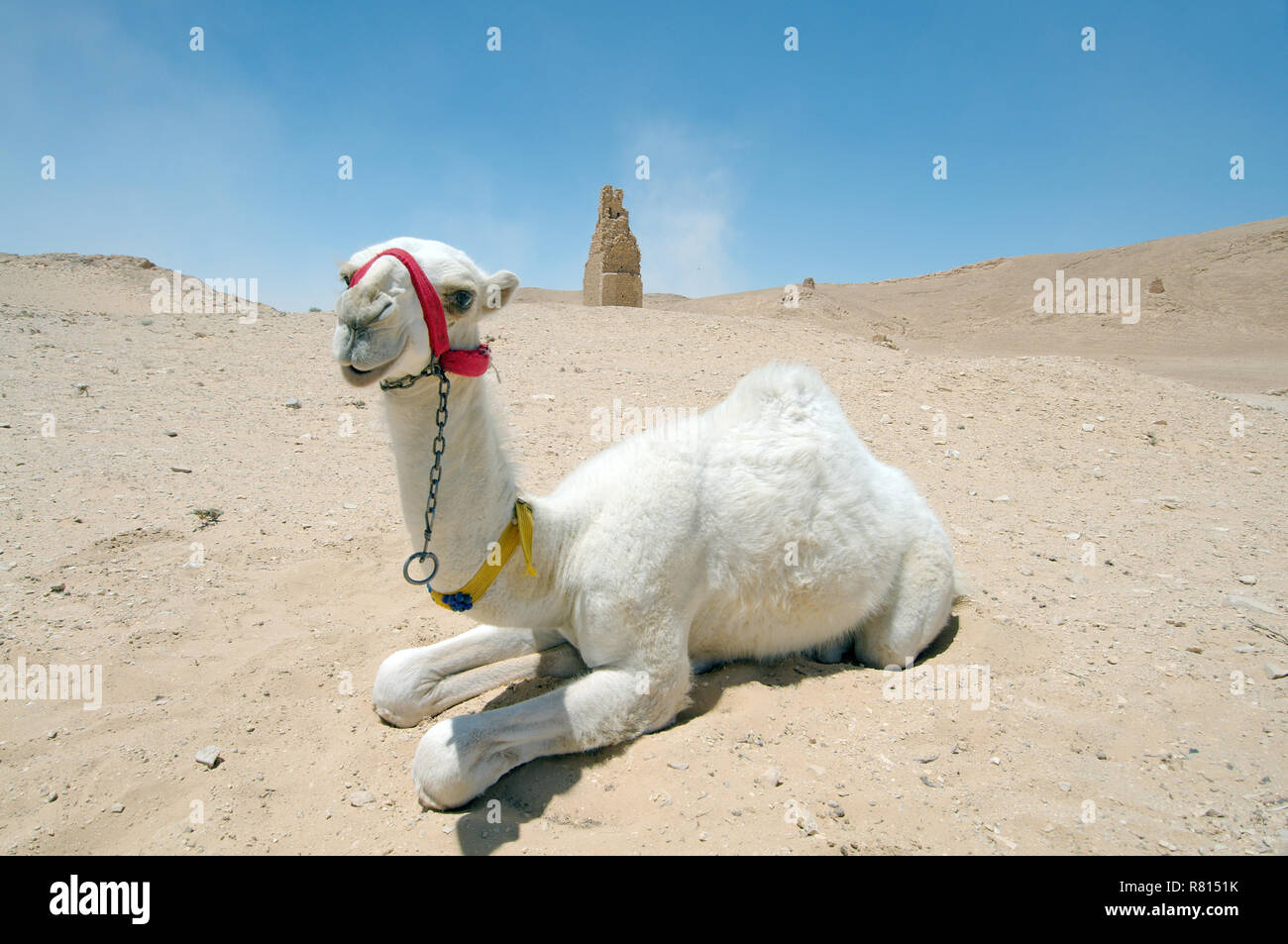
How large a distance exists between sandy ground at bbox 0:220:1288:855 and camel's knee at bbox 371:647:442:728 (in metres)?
0.10

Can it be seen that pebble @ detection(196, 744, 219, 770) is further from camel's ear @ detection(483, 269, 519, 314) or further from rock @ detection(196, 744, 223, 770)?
camel's ear @ detection(483, 269, 519, 314)

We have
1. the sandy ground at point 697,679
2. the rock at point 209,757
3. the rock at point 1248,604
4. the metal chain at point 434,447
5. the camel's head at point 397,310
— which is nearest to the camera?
the camel's head at point 397,310

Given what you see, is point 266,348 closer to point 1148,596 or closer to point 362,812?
point 362,812

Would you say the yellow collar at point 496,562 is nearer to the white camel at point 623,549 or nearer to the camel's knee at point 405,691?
the white camel at point 623,549

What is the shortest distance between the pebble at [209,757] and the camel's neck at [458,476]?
1336 mm

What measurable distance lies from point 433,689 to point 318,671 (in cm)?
84

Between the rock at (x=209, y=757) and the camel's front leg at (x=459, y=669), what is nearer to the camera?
the rock at (x=209, y=757)

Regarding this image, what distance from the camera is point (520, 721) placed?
281 cm

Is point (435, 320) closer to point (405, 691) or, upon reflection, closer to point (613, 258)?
point (405, 691)

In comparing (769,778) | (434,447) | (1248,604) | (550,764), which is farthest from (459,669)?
(1248,604)

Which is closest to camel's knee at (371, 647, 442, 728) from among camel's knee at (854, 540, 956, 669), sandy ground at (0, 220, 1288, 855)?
sandy ground at (0, 220, 1288, 855)

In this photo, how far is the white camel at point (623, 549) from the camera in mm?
2500

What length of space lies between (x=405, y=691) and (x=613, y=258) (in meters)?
23.0

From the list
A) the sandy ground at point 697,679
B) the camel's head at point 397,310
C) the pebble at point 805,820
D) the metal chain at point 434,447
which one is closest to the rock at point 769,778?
the sandy ground at point 697,679
